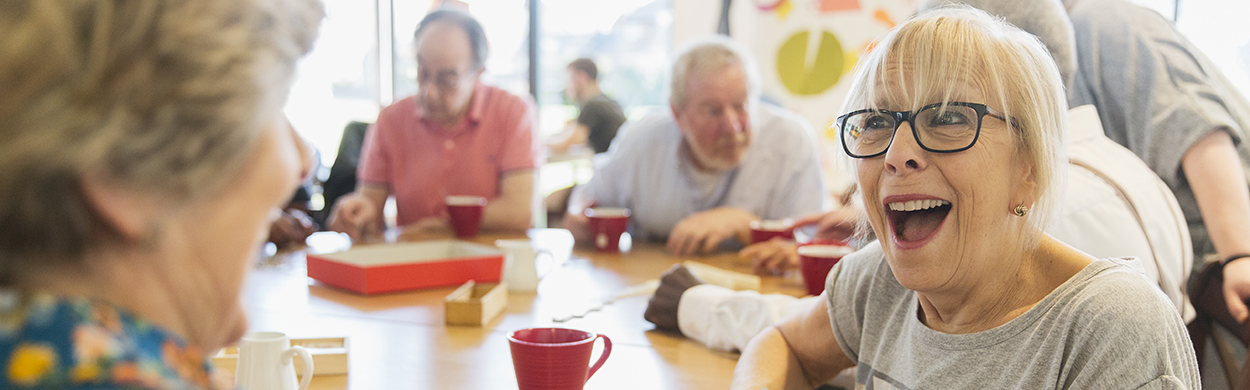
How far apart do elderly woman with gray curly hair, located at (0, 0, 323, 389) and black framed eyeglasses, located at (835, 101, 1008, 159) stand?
2.43 feet

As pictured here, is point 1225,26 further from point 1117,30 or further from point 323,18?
point 323,18

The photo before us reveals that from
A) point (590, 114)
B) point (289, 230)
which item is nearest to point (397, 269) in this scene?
point (289, 230)

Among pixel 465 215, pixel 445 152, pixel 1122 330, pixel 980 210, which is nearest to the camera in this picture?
pixel 1122 330

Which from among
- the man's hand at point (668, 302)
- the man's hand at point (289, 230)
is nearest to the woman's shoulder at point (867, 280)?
the man's hand at point (668, 302)

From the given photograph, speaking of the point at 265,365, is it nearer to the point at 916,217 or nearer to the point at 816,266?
the point at 916,217

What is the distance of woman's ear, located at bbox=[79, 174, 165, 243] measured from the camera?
1.57 ft

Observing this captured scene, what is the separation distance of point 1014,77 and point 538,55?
6.16 m

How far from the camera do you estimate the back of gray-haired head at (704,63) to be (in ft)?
8.75

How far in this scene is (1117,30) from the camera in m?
1.89

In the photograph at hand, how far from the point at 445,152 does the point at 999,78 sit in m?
2.22

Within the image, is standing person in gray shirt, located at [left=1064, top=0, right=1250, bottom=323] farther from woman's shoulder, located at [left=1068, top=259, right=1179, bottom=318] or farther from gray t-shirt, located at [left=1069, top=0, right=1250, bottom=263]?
woman's shoulder, located at [left=1068, top=259, right=1179, bottom=318]

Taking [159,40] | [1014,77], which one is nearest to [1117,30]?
[1014,77]

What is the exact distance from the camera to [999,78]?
1.00 metres

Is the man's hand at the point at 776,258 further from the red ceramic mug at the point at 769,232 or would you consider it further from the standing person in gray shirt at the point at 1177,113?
the standing person in gray shirt at the point at 1177,113
